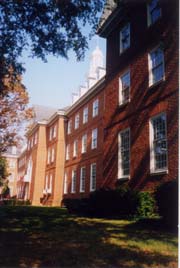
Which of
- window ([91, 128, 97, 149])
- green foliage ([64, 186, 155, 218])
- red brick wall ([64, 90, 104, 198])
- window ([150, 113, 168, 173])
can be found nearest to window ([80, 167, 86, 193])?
red brick wall ([64, 90, 104, 198])

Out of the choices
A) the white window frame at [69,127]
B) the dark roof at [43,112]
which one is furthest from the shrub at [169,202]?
the dark roof at [43,112]

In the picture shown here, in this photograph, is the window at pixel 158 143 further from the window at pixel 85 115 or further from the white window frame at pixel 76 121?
the white window frame at pixel 76 121

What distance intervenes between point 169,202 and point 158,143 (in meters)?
3.67

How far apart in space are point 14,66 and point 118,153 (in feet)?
26.0

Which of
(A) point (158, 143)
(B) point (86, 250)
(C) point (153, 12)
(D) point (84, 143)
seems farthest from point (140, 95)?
(D) point (84, 143)

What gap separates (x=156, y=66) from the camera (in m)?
12.5

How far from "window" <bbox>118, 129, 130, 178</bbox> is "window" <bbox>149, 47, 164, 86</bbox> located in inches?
115

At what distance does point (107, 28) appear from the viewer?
17281 millimetres

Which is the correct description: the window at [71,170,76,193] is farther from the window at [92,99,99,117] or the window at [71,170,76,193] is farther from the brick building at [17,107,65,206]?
the window at [92,99,99,117]

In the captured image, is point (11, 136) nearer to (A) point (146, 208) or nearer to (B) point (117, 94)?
(B) point (117, 94)

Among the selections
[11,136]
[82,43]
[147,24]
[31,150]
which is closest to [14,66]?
[82,43]

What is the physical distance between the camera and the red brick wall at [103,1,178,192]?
36.2 feet

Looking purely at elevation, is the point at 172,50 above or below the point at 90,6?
above

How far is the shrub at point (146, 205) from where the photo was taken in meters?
11.0
